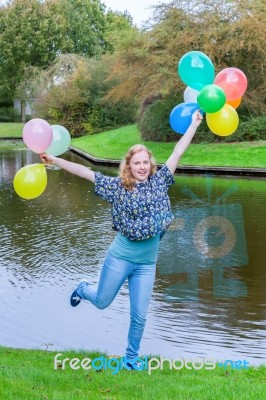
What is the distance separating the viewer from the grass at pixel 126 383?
3.34 meters

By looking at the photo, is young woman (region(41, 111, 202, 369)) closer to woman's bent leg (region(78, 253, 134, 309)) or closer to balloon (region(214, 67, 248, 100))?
woman's bent leg (region(78, 253, 134, 309))

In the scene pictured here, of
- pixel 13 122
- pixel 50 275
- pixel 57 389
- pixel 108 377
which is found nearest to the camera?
pixel 57 389

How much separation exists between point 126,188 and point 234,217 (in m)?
7.60

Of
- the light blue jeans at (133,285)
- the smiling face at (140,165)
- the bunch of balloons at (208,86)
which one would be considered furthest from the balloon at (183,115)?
the light blue jeans at (133,285)

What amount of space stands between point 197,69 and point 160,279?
126 inches

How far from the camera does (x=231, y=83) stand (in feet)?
17.1

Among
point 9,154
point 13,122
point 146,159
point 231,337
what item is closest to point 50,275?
point 231,337

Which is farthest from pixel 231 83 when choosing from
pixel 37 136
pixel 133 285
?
pixel 133 285

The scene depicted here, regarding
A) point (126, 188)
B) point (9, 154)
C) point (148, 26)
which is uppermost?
point (148, 26)

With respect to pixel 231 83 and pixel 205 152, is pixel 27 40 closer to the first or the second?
pixel 205 152

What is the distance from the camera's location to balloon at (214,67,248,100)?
5.22m

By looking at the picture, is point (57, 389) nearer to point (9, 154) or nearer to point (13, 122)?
point (9, 154)

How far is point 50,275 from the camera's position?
7.74 metres

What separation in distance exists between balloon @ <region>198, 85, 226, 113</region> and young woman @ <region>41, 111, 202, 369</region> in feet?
3.42
